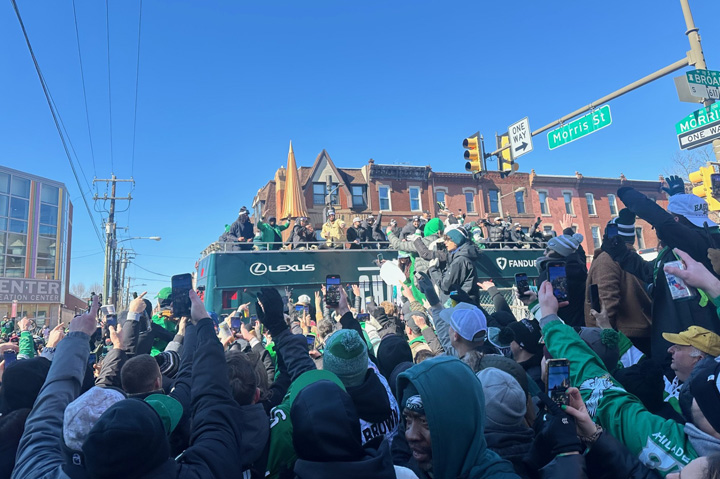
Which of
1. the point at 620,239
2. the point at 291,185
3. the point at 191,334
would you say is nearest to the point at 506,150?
the point at 620,239

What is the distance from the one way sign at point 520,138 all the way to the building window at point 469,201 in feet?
79.8

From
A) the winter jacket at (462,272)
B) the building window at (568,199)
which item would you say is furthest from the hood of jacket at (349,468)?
the building window at (568,199)

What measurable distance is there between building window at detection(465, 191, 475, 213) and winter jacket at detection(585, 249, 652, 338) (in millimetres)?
32105

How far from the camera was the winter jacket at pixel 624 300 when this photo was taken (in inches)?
144

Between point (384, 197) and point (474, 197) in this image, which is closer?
point (384, 197)

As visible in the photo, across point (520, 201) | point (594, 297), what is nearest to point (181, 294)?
point (594, 297)

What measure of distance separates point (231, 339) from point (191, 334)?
5.62 ft

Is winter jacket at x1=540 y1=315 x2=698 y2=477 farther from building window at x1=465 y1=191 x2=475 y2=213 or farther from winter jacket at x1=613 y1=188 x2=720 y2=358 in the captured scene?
building window at x1=465 y1=191 x2=475 y2=213

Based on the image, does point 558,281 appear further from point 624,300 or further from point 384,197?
point 384,197

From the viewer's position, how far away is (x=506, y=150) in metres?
11.5

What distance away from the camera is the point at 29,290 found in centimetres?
3425

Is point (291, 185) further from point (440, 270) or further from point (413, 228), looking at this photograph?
point (440, 270)

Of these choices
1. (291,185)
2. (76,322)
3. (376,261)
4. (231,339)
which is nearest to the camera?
(76,322)

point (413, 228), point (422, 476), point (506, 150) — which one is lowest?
point (422, 476)
